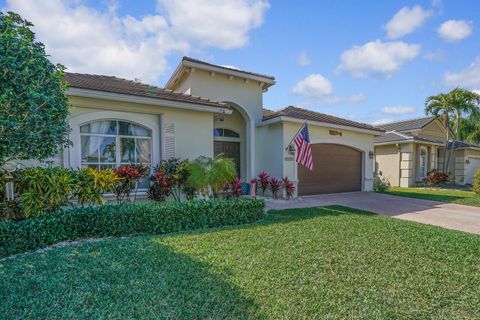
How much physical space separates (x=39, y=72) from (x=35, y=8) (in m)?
3.16

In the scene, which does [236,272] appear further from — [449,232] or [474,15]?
[474,15]

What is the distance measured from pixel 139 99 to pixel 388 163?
65.0ft

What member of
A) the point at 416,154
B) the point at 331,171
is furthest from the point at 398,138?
the point at 331,171

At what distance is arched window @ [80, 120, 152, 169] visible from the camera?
8102 millimetres

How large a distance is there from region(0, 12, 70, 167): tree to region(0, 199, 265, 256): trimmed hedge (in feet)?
4.66

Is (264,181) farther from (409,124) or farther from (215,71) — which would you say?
(409,124)

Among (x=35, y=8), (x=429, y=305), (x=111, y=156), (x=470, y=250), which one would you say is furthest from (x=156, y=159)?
(x=470, y=250)

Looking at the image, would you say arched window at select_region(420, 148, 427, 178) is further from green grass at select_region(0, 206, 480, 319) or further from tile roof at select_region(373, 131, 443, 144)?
green grass at select_region(0, 206, 480, 319)

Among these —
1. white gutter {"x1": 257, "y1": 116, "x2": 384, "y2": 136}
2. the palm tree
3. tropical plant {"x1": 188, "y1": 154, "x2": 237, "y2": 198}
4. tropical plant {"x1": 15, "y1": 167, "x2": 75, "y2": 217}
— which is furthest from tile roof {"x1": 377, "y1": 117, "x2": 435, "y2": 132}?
tropical plant {"x1": 15, "y1": 167, "x2": 75, "y2": 217}

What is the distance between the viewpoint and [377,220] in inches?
302

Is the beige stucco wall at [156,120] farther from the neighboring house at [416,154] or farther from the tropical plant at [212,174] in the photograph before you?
the neighboring house at [416,154]

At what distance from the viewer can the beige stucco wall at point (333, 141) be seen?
12.0 meters

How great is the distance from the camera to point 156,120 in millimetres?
9125

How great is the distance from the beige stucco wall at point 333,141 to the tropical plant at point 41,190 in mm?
8721
